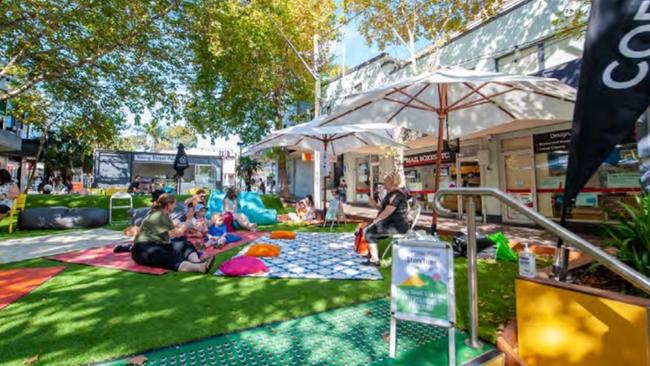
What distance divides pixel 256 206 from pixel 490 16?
10060 millimetres

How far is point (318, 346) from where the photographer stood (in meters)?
2.39

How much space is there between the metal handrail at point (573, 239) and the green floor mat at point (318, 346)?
1125 millimetres

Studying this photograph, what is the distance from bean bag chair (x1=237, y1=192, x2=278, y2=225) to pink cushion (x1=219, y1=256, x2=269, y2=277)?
510 cm

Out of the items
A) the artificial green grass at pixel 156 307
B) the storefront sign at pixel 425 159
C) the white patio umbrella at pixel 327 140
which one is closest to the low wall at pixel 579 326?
the artificial green grass at pixel 156 307

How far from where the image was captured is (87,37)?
8297 mm

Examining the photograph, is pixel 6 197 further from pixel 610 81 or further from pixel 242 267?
pixel 610 81

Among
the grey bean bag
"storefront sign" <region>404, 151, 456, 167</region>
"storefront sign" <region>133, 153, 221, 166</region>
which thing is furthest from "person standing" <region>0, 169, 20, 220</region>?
"storefront sign" <region>133, 153, 221, 166</region>

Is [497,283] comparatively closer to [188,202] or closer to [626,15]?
[626,15]

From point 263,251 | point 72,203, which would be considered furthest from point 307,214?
point 72,203

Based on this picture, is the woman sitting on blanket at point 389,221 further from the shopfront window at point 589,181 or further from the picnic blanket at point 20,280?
the shopfront window at point 589,181

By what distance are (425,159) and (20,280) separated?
41.2ft

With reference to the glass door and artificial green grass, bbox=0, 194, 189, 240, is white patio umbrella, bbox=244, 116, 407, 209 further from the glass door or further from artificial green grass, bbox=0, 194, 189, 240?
artificial green grass, bbox=0, 194, 189, 240

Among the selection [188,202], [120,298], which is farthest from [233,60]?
[120,298]

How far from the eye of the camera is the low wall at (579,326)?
59.9 inches
